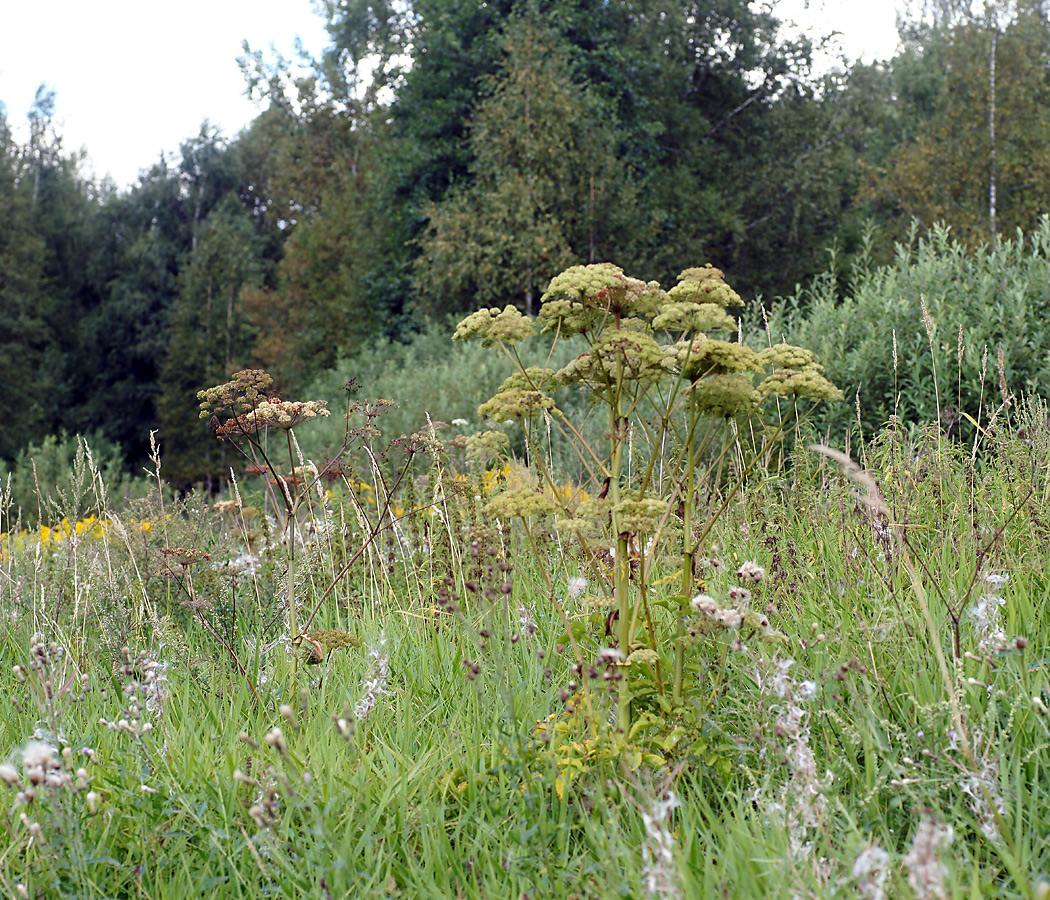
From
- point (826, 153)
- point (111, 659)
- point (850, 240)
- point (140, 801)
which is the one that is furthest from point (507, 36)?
point (140, 801)

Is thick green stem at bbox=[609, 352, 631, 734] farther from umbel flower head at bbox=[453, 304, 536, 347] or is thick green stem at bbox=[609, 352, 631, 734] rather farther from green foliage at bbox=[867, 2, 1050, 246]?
green foliage at bbox=[867, 2, 1050, 246]

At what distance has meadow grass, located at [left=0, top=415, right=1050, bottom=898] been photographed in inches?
69.6

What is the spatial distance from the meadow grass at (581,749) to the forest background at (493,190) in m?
9.43

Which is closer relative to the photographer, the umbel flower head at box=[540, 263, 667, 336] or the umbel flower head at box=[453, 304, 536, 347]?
the umbel flower head at box=[540, 263, 667, 336]

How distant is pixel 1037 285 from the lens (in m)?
6.30

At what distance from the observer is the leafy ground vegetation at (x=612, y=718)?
1.80m

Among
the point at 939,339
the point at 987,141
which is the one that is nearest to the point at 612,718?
the point at 939,339

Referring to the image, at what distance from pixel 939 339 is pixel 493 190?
12.9 m

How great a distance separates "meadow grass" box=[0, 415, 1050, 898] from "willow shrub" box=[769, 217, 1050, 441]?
2526mm

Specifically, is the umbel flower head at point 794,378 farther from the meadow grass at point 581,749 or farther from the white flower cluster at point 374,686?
the white flower cluster at point 374,686

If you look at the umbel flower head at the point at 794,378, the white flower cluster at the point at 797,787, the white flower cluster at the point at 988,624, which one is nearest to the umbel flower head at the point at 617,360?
the umbel flower head at the point at 794,378

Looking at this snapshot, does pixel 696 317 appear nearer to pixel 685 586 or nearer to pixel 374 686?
pixel 685 586

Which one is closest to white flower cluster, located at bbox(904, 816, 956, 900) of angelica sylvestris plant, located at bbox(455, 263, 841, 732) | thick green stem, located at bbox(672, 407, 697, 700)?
angelica sylvestris plant, located at bbox(455, 263, 841, 732)

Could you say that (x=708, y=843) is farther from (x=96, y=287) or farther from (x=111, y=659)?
(x=96, y=287)
